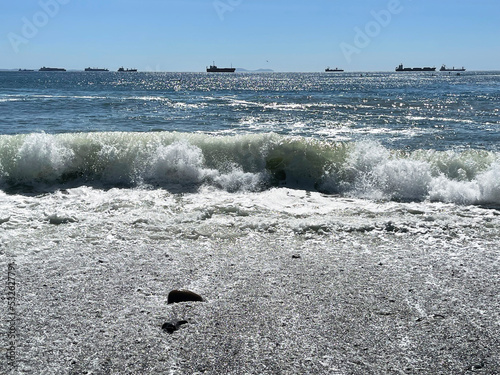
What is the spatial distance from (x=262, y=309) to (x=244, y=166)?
5987 millimetres

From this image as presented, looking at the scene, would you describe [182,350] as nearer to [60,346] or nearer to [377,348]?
[60,346]

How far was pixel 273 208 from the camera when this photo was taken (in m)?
6.98

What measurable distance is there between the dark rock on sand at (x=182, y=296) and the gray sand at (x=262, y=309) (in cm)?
7

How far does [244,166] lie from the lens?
31.2 ft

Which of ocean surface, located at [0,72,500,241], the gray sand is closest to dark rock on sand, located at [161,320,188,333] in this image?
the gray sand

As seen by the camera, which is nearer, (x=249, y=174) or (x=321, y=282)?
(x=321, y=282)

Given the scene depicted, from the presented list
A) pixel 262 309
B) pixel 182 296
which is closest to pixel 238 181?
pixel 182 296

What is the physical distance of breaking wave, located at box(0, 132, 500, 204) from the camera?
319 inches

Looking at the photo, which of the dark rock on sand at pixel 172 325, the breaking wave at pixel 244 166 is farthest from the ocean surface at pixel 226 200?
the dark rock on sand at pixel 172 325

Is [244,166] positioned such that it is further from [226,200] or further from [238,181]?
[226,200]

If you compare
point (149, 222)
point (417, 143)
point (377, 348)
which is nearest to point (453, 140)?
point (417, 143)

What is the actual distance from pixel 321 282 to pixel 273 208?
2.78 metres

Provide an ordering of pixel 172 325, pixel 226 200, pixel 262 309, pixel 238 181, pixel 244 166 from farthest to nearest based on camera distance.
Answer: pixel 244 166 < pixel 238 181 < pixel 226 200 < pixel 262 309 < pixel 172 325

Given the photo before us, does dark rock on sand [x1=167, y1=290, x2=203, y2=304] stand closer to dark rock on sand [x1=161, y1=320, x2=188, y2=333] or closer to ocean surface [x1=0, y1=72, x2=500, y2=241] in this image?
dark rock on sand [x1=161, y1=320, x2=188, y2=333]
